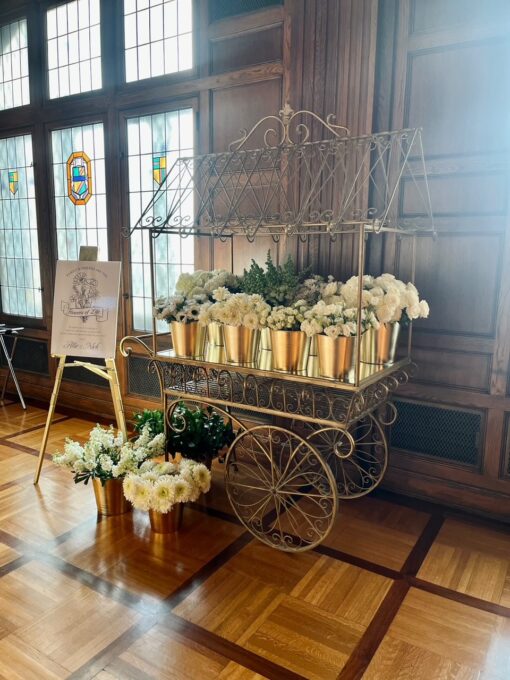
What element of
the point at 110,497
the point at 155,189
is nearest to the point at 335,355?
the point at 110,497

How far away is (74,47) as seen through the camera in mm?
4340

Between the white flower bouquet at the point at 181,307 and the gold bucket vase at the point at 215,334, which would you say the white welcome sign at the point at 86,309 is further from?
the gold bucket vase at the point at 215,334

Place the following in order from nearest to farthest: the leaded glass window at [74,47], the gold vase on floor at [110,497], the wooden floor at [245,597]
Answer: the wooden floor at [245,597]
the gold vase on floor at [110,497]
the leaded glass window at [74,47]

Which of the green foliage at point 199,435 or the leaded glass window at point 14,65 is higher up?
the leaded glass window at point 14,65

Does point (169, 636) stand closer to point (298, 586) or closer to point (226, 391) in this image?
point (298, 586)

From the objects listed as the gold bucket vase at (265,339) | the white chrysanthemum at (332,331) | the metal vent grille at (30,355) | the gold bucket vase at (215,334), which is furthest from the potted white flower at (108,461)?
the metal vent grille at (30,355)

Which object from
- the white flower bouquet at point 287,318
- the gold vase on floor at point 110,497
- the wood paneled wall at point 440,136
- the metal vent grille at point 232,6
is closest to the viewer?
A: the white flower bouquet at point 287,318

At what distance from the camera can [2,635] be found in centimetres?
200

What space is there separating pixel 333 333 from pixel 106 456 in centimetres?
136

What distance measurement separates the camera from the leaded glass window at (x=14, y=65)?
4754 mm

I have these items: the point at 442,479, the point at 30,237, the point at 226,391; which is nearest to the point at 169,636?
the point at 226,391

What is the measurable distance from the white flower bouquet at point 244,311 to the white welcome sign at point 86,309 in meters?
0.92

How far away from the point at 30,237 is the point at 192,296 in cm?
292

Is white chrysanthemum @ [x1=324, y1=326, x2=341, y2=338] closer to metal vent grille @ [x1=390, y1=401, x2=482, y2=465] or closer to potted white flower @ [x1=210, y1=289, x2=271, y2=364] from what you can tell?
potted white flower @ [x1=210, y1=289, x2=271, y2=364]
